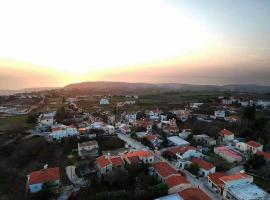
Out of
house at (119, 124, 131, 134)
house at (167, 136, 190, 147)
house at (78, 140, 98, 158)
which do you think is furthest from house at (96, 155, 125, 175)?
house at (119, 124, 131, 134)

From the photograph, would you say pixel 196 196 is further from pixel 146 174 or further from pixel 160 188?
pixel 146 174

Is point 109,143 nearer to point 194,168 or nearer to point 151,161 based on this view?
point 151,161

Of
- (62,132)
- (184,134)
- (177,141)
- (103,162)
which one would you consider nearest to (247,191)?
(103,162)

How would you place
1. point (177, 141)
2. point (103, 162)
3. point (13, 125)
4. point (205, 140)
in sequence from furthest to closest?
point (13, 125), point (205, 140), point (177, 141), point (103, 162)

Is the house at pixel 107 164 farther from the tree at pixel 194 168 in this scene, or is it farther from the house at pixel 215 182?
the house at pixel 215 182

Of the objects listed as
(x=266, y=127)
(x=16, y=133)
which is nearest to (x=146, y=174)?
(x=16, y=133)
